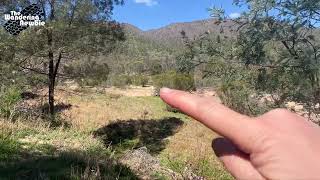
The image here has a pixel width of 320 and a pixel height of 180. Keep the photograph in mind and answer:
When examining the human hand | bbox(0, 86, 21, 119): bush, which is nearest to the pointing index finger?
the human hand

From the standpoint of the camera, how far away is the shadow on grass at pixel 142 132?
17375 mm

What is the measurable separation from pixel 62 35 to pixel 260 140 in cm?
1740

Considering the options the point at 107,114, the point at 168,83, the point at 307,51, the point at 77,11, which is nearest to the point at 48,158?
the point at 307,51

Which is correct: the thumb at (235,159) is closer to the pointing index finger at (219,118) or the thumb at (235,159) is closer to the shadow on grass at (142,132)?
the pointing index finger at (219,118)

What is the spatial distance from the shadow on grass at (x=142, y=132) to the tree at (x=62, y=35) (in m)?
2.50

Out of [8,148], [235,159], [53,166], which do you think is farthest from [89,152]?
[235,159]

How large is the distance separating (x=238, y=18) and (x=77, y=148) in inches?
176

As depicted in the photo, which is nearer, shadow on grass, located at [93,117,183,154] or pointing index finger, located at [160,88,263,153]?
pointing index finger, located at [160,88,263,153]

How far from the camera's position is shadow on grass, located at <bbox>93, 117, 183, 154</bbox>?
17.4 m

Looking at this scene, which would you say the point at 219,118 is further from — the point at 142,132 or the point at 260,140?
the point at 142,132

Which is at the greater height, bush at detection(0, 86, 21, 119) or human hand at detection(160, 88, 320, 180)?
human hand at detection(160, 88, 320, 180)

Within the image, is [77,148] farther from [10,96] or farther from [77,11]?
[77,11]

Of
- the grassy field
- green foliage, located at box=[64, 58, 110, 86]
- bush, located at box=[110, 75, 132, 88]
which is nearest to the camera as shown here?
the grassy field

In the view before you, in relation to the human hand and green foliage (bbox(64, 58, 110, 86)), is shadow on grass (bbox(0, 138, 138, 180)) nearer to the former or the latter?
the human hand
